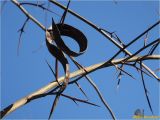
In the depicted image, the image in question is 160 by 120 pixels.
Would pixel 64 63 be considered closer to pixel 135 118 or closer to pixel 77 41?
pixel 77 41

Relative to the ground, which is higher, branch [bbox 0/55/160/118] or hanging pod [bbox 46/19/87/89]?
hanging pod [bbox 46/19/87/89]

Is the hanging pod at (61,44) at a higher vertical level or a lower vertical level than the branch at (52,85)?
higher

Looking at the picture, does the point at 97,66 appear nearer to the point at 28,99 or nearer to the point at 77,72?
the point at 77,72

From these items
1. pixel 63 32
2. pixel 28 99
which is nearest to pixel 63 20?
pixel 63 32

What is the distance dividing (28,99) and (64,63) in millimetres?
194

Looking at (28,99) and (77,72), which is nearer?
(28,99)

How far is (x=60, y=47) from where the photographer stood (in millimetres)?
1130

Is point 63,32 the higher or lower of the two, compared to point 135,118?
higher

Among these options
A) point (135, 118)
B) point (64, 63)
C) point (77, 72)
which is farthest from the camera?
point (135, 118)

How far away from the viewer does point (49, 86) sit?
49.8 inches

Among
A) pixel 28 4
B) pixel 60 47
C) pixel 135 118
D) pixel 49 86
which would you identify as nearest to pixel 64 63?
pixel 60 47

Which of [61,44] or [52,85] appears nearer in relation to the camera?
[61,44]

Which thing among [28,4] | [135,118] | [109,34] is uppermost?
[28,4]

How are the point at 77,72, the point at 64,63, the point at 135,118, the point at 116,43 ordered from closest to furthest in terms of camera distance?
the point at 64,63
the point at 77,72
the point at 116,43
the point at 135,118
